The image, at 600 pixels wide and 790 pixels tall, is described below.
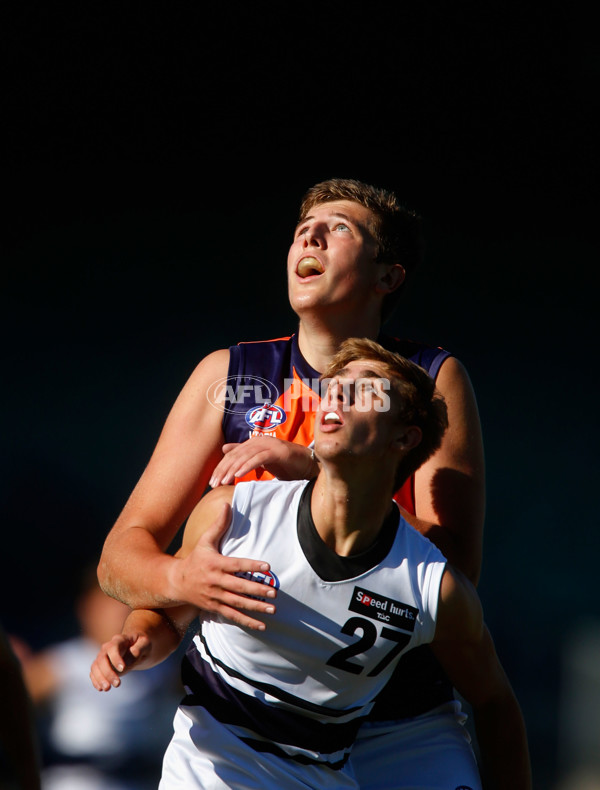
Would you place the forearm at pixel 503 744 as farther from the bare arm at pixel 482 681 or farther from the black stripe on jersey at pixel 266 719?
the black stripe on jersey at pixel 266 719

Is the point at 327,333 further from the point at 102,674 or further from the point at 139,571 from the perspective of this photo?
the point at 102,674

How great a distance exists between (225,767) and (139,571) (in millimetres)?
500

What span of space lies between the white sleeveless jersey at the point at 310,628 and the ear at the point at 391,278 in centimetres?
82

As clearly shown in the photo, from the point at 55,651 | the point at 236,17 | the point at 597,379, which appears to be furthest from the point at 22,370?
the point at 597,379

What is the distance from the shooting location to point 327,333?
270 centimetres

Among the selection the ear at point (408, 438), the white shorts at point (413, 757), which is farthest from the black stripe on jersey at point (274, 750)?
the ear at point (408, 438)

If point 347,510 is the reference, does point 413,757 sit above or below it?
below

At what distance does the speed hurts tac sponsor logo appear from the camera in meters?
2.11

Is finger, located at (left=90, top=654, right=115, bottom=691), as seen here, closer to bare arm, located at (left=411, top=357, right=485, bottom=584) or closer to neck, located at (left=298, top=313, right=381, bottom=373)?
bare arm, located at (left=411, top=357, right=485, bottom=584)

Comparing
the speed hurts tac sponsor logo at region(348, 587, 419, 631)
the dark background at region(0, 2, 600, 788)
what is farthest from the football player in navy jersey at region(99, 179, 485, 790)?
the dark background at region(0, 2, 600, 788)

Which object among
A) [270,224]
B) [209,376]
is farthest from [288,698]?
[270,224]

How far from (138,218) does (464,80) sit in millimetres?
2324

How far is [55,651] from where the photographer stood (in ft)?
16.0

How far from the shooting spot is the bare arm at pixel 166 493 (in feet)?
7.57
